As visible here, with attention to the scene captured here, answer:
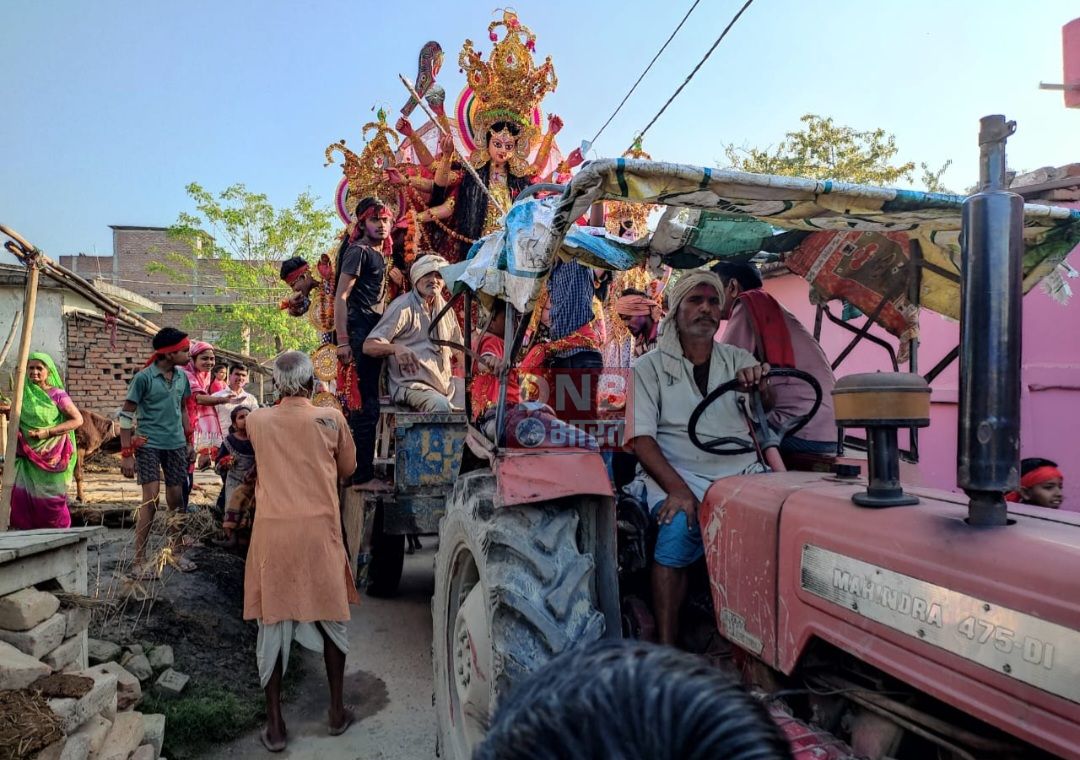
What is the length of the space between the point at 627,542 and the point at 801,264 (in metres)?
1.48

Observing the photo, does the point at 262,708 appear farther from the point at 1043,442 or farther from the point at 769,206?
the point at 1043,442

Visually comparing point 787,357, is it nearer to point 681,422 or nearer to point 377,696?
point 681,422

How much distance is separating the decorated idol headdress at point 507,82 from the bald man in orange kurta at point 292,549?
3.81 m

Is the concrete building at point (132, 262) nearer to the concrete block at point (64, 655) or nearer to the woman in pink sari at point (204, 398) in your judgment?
the woman in pink sari at point (204, 398)

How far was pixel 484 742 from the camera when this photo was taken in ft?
2.07

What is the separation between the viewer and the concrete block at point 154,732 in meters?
3.28

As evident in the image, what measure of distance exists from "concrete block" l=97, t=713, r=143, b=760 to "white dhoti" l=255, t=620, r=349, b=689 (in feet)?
1.87

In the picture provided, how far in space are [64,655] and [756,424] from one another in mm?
3189

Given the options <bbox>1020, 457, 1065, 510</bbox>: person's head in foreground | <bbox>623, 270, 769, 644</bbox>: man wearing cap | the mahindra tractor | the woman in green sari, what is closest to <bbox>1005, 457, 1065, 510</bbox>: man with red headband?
<bbox>1020, 457, 1065, 510</bbox>: person's head in foreground

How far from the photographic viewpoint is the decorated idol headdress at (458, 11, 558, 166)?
6.47m

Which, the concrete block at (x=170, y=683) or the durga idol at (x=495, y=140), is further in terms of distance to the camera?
the durga idol at (x=495, y=140)

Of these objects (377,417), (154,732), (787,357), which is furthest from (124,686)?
(787,357)

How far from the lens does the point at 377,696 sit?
163 inches

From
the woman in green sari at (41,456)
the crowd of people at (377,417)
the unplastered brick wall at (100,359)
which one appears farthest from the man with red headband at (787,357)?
the unplastered brick wall at (100,359)
